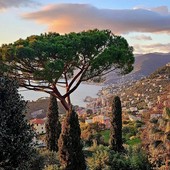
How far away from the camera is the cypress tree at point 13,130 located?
7.94 metres

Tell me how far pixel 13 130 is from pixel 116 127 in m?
11.2

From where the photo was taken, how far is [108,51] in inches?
595

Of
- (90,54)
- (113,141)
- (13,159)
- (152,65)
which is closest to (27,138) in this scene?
(13,159)

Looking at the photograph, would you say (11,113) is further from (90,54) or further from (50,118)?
(50,118)

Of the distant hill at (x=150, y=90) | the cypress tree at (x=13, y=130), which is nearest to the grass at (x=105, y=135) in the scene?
the cypress tree at (x=13, y=130)

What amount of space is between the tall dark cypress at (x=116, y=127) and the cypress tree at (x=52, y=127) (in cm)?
312

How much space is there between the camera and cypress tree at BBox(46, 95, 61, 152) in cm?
1736

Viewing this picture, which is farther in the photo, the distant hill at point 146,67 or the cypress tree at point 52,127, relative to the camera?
the distant hill at point 146,67

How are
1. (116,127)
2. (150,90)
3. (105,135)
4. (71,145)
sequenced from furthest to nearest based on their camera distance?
(150,90)
(105,135)
(116,127)
(71,145)

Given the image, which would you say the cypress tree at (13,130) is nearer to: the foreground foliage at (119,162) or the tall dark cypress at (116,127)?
the foreground foliage at (119,162)

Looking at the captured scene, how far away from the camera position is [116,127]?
18.8 meters

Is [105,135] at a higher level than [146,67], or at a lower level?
lower

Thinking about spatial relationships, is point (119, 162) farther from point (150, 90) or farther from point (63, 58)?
point (150, 90)

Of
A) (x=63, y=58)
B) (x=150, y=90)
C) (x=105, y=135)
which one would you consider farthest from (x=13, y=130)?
(x=150, y=90)
